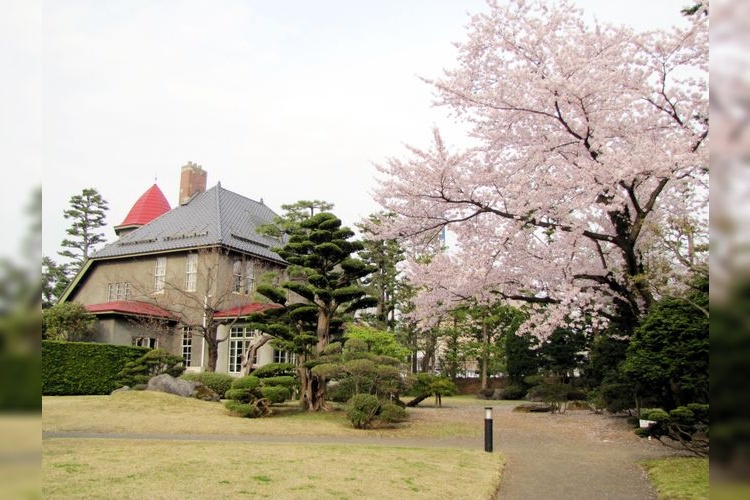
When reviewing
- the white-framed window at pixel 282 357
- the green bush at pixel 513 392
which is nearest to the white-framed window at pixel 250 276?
the white-framed window at pixel 282 357

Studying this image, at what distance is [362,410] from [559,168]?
6687 millimetres

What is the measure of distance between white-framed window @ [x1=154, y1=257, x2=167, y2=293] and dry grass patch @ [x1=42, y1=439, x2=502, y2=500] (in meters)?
16.2

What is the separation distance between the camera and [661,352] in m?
9.89

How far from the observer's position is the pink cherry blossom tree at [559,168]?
32.8 feet

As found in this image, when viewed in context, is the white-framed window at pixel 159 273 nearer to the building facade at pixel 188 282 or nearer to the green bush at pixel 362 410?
the building facade at pixel 188 282

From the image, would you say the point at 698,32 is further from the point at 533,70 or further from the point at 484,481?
the point at 484,481

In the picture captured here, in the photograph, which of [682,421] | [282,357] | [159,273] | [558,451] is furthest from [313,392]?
[159,273]

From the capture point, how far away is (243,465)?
7.02 m

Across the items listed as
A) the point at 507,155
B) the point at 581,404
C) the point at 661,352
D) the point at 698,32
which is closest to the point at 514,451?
the point at 661,352

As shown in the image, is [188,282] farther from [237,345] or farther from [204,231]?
[237,345]

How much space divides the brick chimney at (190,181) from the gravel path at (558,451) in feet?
59.4

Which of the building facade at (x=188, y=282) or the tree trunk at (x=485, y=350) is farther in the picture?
the tree trunk at (x=485, y=350)

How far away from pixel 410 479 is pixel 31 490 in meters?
5.80

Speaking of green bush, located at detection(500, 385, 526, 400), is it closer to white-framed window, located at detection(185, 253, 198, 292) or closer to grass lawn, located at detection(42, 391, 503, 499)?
white-framed window, located at detection(185, 253, 198, 292)
